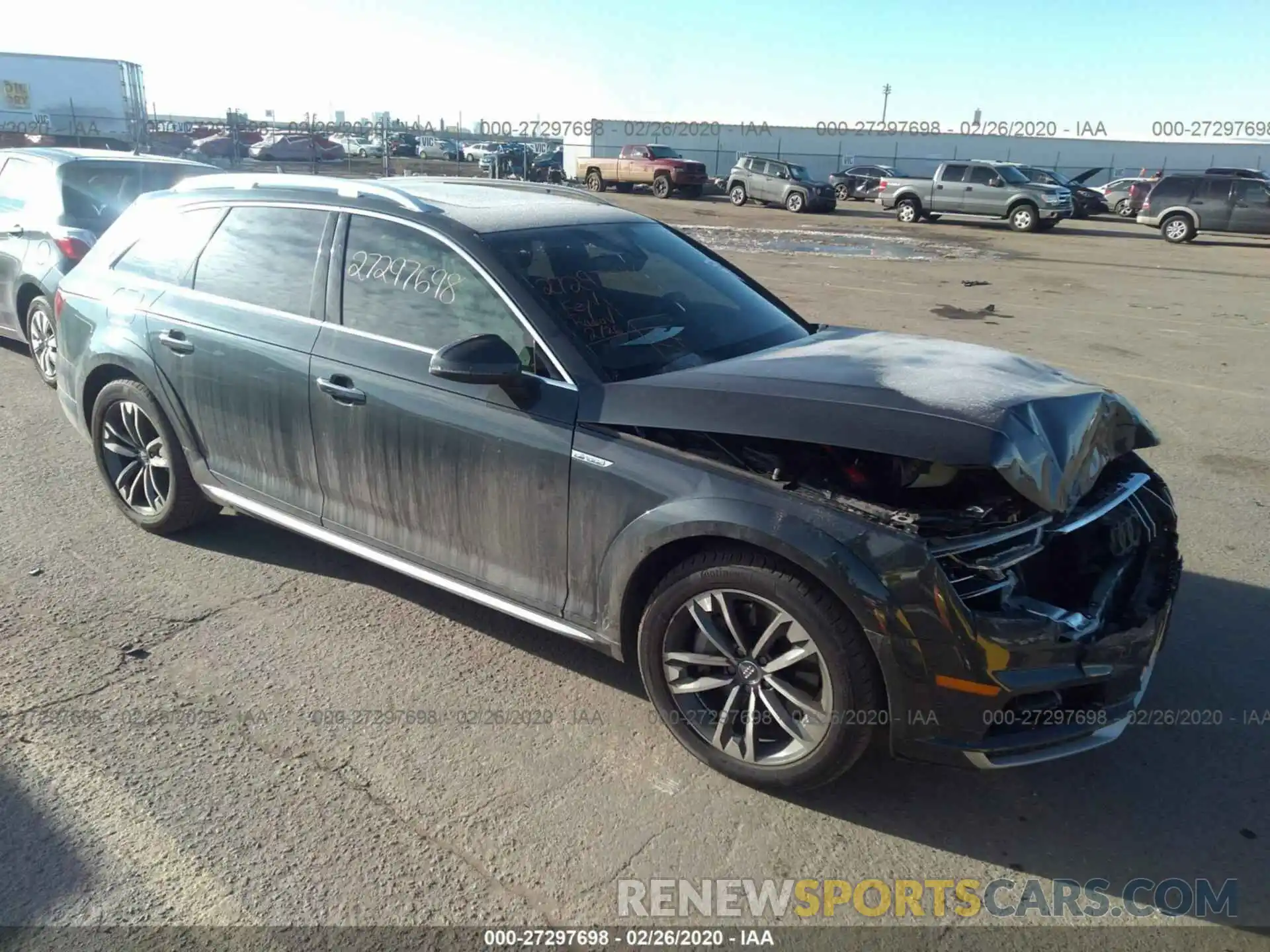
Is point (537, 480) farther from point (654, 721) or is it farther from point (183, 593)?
point (183, 593)

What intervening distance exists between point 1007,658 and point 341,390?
8.64 feet

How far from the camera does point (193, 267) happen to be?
444 cm

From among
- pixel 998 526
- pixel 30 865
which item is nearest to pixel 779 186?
pixel 998 526

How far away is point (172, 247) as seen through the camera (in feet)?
15.0

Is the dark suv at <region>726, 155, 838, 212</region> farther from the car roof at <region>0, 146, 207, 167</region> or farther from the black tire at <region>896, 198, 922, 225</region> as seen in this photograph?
the car roof at <region>0, 146, 207, 167</region>

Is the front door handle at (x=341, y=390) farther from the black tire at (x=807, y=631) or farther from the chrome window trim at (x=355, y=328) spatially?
the black tire at (x=807, y=631)

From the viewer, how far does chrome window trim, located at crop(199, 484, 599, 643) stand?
3.39 m

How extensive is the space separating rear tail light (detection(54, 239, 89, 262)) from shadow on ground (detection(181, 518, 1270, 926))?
18.4ft

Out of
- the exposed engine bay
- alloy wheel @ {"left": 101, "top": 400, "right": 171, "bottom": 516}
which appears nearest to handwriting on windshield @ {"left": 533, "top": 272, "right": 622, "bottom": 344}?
the exposed engine bay

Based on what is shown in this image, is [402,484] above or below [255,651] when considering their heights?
above

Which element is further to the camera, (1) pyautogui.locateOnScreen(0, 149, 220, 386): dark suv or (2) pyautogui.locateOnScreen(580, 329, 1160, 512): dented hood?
(1) pyautogui.locateOnScreen(0, 149, 220, 386): dark suv

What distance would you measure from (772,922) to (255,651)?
235 centimetres

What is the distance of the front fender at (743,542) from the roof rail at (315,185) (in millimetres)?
1659

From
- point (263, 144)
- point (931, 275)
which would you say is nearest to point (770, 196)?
point (931, 275)
